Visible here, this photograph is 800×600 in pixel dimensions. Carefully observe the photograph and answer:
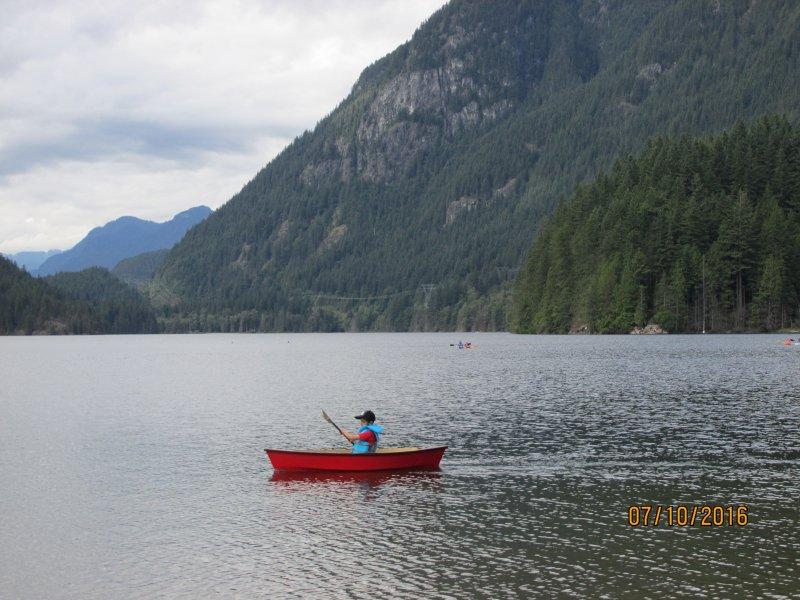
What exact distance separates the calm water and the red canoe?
36.3 inches

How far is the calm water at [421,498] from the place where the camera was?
90.5ft

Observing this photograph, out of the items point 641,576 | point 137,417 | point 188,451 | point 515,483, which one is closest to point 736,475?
point 515,483

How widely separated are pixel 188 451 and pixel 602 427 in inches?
1144

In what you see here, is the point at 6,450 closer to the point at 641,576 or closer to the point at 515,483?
the point at 515,483

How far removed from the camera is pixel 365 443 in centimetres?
4634

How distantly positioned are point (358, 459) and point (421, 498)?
7050 mm

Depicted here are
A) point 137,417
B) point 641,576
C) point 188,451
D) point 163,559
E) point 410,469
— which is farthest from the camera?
point 137,417
